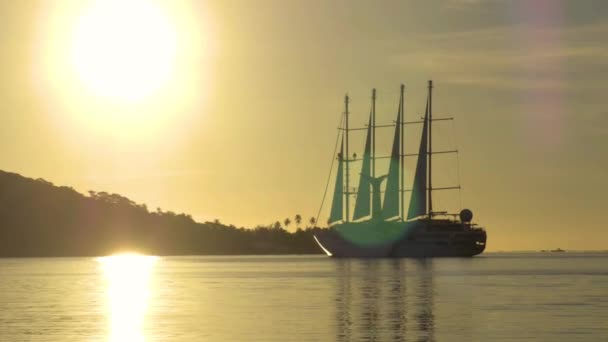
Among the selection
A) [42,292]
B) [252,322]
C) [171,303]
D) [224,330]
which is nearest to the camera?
[224,330]

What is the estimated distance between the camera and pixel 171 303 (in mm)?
94250

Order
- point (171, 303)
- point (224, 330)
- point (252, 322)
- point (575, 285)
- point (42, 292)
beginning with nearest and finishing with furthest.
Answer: point (224, 330), point (252, 322), point (171, 303), point (42, 292), point (575, 285)

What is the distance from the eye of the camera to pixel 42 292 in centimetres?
11325

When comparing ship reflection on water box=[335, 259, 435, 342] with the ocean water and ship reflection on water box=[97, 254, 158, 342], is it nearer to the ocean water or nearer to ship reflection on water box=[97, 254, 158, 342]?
the ocean water

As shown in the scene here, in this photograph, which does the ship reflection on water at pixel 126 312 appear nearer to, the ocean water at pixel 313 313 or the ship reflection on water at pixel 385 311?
the ocean water at pixel 313 313

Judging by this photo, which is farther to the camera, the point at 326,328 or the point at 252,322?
the point at 252,322

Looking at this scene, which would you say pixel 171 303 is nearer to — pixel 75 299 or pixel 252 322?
pixel 75 299

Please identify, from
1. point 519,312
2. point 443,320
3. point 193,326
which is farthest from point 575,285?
point 193,326

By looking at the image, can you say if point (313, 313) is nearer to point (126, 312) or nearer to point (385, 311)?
point (385, 311)

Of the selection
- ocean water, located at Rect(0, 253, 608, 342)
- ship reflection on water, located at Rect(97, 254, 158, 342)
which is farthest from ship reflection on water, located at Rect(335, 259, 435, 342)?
ship reflection on water, located at Rect(97, 254, 158, 342)

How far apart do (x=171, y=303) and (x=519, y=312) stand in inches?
1121

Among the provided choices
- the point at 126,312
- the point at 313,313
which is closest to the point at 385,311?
the point at 313,313

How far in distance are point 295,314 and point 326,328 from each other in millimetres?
11583

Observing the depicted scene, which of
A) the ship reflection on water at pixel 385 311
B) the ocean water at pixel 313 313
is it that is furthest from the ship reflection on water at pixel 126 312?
the ship reflection on water at pixel 385 311
